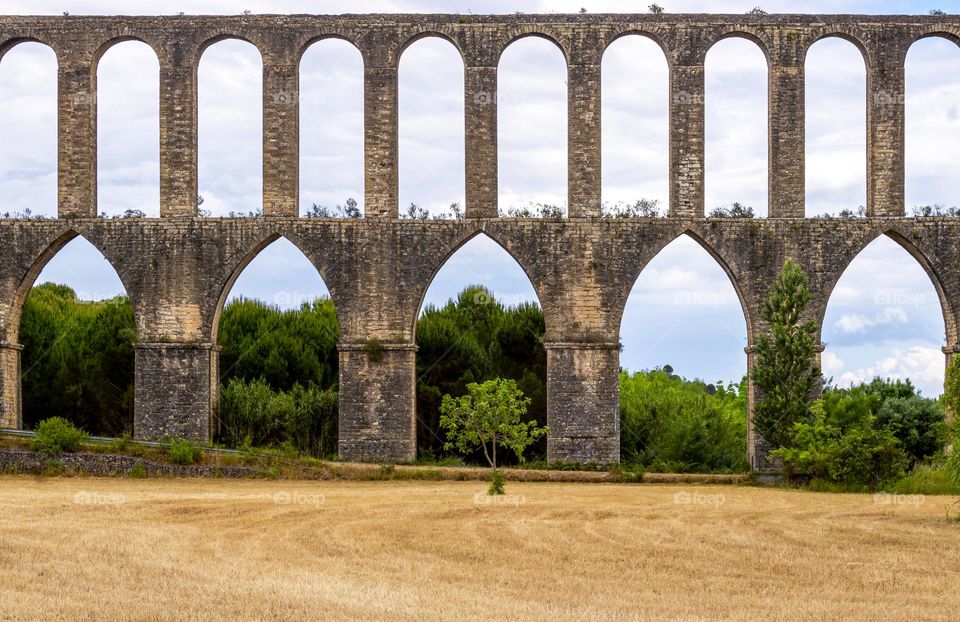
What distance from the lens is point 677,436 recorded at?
88.6ft

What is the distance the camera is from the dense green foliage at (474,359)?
30.3 metres

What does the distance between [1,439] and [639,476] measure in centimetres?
1295

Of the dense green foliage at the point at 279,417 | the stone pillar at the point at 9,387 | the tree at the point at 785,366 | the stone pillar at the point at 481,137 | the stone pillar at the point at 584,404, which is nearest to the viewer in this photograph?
the tree at the point at 785,366

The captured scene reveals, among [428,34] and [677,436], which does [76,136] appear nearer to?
[428,34]

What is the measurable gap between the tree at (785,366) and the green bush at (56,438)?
1383cm

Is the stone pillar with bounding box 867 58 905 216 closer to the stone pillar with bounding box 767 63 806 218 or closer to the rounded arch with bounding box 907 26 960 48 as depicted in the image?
the rounded arch with bounding box 907 26 960 48

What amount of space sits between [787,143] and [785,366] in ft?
18.1

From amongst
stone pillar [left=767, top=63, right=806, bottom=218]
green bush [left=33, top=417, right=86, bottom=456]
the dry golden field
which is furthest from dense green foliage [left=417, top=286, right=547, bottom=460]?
the dry golden field

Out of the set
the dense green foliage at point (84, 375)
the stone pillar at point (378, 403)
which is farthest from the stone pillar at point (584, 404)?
the dense green foliage at point (84, 375)

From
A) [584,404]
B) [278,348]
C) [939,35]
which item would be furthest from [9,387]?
[939,35]

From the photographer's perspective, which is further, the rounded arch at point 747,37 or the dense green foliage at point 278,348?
the dense green foliage at point 278,348

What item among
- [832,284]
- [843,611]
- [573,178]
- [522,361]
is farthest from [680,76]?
[843,611]

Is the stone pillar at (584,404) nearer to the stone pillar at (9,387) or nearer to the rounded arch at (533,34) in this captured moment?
the rounded arch at (533,34)

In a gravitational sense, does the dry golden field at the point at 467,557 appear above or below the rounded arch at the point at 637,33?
below
